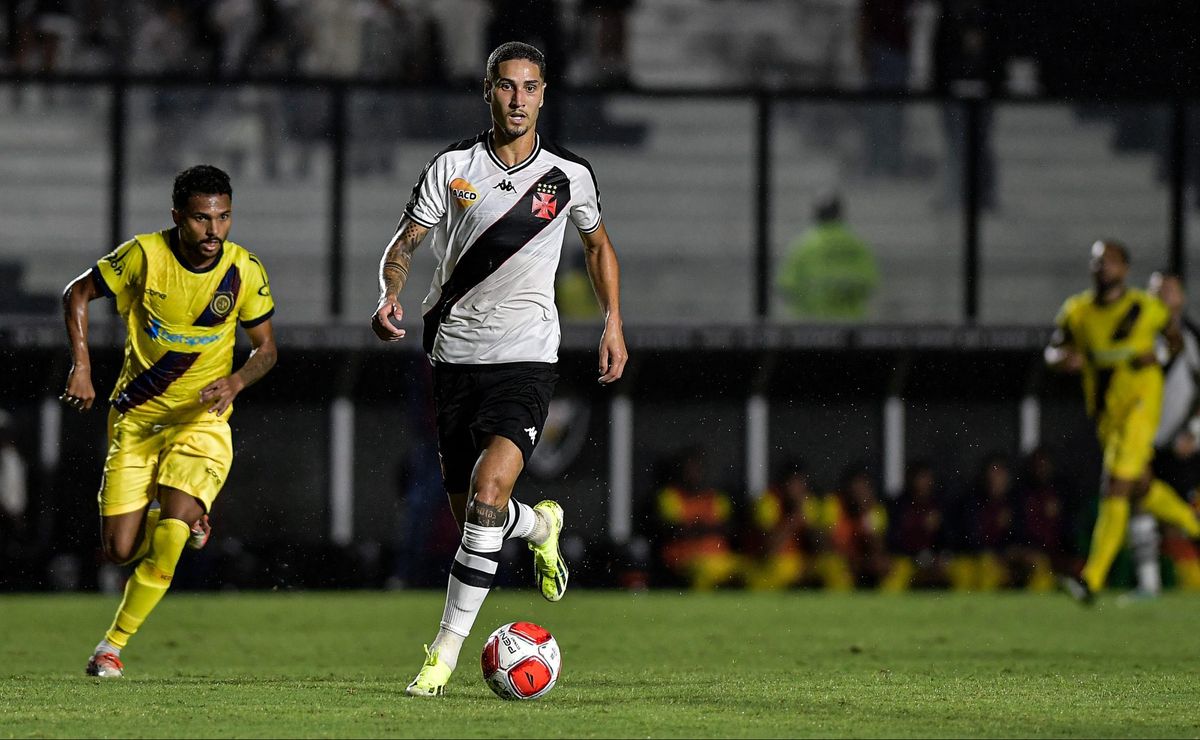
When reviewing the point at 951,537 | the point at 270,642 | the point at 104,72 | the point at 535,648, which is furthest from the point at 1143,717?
the point at 104,72

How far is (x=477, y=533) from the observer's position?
25.0ft

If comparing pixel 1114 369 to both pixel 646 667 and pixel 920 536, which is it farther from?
pixel 646 667

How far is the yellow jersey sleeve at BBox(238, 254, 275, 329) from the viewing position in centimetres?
912

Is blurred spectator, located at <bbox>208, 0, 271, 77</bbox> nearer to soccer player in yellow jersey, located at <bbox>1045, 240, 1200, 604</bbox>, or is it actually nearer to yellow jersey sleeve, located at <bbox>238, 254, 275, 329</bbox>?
soccer player in yellow jersey, located at <bbox>1045, 240, 1200, 604</bbox>

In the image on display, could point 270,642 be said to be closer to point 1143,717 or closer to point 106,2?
point 1143,717

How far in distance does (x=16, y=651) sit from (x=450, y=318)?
4052 mm

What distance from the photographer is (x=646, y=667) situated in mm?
9688

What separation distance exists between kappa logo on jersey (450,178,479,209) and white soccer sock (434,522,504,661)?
1237mm

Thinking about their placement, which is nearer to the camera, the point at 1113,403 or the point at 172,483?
the point at 172,483

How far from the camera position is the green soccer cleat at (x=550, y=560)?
27.9 feet

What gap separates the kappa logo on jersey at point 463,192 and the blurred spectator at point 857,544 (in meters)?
10.1

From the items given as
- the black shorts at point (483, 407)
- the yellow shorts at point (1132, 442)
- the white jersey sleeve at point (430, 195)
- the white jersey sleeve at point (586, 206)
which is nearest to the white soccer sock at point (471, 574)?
the black shorts at point (483, 407)

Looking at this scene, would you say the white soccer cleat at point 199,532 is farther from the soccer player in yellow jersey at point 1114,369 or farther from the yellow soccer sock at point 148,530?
the soccer player in yellow jersey at point 1114,369

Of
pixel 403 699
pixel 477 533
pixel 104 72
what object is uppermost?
pixel 104 72
